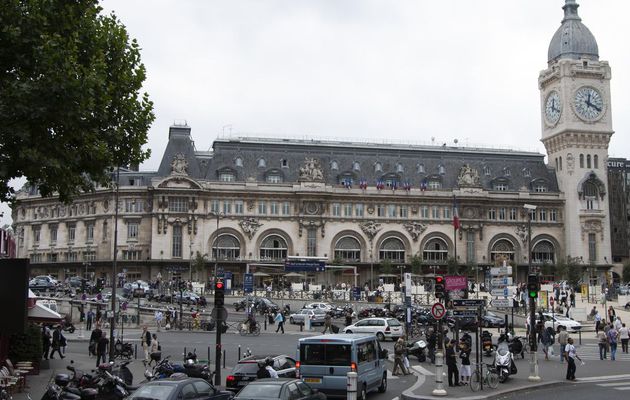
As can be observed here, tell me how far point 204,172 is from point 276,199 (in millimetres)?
10573

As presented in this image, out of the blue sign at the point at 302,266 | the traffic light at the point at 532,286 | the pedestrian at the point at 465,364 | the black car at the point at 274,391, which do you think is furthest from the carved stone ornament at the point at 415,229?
the black car at the point at 274,391

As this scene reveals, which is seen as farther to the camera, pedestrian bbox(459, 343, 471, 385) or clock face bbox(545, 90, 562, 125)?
clock face bbox(545, 90, 562, 125)

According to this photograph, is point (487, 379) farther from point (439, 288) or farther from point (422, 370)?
point (422, 370)

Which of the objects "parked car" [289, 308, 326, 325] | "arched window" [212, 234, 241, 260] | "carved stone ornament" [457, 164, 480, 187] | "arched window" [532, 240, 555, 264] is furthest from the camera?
"arched window" [532, 240, 555, 264]

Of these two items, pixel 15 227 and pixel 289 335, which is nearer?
pixel 289 335

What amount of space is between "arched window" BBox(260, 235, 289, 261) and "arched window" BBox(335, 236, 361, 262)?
6.98 meters

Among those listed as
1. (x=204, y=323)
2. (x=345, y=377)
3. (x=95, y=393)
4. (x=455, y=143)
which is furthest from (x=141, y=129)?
(x=455, y=143)

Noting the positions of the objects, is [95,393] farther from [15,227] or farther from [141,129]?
[15,227]

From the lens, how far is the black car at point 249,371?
25.7m

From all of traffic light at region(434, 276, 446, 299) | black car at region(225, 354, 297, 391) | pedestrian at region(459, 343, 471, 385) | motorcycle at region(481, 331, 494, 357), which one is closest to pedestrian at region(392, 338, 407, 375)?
traffic light at region(434, 276, 446, 299)

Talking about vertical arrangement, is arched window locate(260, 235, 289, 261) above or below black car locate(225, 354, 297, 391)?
above

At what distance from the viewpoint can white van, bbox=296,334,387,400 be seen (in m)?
24.5

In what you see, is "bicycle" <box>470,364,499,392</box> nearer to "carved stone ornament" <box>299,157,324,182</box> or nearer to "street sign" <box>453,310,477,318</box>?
"street sign" <box>453,310,477,318</box>

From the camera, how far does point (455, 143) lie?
118 m
